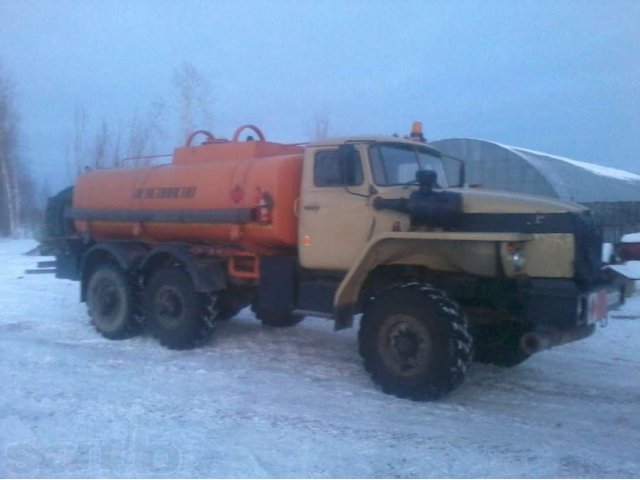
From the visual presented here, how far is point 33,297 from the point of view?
14.6 meters

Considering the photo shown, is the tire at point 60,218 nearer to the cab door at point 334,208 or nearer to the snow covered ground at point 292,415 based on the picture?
the snow covered ground at point 292,415

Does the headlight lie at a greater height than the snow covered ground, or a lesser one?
greater

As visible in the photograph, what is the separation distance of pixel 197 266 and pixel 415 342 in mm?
3457

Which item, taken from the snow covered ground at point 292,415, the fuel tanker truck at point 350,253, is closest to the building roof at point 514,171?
the snow covered ground at point 292,415

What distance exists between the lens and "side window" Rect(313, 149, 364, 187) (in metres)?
7.80

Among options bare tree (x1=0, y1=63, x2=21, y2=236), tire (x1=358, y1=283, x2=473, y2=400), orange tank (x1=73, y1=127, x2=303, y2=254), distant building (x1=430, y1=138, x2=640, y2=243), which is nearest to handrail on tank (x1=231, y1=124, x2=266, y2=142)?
orange tank (x1=73, y1=127, x2=303, y2=254)

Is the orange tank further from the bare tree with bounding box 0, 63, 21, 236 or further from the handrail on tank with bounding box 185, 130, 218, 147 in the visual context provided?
the bare tree with bounding box 0, 63, 21, 236

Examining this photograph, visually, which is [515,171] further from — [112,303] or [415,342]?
[415,342]

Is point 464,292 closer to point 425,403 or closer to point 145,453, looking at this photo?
point 425,403

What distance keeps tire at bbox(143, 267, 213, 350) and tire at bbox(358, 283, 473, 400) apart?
287 centimetres

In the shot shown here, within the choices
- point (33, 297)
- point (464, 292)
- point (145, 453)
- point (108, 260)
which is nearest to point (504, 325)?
point (464, 292)

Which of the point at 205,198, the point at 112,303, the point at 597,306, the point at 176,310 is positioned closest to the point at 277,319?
the point at 176,310

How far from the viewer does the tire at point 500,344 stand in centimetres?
798

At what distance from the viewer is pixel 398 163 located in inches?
317
